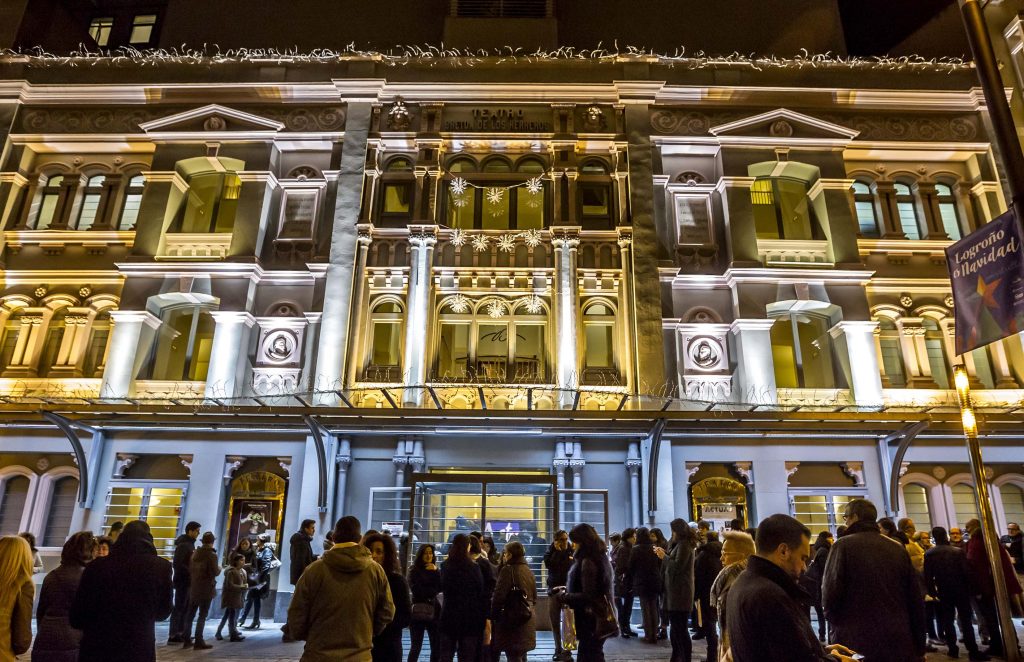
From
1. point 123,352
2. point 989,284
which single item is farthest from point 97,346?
point 989,284

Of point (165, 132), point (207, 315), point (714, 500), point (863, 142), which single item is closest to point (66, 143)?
point (165, 132)

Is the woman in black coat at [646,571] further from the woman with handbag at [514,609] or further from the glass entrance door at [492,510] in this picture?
the woman with handbag at [514,609]

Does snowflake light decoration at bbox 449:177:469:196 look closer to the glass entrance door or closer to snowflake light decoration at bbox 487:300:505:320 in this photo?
snowflake light decoration at bbox 487:300:505:320

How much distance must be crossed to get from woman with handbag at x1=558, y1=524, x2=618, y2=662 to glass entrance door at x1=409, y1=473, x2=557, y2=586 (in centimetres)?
650

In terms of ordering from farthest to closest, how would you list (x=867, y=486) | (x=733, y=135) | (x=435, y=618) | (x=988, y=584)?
(x=733, y=135), (x=867, y=486), (x=988, y=584), (x=435, y=618)

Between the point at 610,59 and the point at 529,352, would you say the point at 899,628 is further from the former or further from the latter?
the point at 610,59

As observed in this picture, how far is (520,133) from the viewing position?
840 inches

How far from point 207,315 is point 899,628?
1916 cm

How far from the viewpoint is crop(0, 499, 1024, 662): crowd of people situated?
433 centimetres

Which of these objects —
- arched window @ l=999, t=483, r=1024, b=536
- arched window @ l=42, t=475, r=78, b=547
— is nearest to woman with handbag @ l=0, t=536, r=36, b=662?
arched window @ l=42, t=475, r=78, b=547

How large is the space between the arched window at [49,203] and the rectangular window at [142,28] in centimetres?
667

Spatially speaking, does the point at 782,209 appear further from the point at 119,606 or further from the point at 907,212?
the point at 119,606

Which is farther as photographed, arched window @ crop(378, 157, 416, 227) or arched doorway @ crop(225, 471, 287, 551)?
arched window @ crop(378, 157, 416, 227)

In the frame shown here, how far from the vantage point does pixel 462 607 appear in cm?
853
